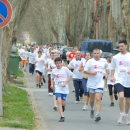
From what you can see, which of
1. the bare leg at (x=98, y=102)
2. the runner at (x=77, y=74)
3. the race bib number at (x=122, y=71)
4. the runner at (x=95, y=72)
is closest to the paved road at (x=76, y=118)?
the bare leg at (x=98, y=102)

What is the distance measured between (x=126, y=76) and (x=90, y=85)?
4.68 feet

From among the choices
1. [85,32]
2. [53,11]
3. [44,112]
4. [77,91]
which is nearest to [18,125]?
[44,112]

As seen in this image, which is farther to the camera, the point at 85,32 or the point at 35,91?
the point at 85,32

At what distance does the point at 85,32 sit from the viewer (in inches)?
2202

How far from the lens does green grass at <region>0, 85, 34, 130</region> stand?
1211 centimetres

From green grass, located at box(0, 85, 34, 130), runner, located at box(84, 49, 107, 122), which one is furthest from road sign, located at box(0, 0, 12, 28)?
runner, located at box(84, 49, 107, 122)

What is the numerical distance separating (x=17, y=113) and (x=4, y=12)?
2.65 m

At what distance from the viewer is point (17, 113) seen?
1439cm

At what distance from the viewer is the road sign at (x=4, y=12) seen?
13.1 meters

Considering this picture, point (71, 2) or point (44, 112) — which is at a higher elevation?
point (71, 2)

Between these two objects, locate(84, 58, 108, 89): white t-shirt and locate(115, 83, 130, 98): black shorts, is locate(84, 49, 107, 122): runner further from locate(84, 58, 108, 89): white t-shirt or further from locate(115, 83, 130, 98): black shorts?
locate(115, 83, 130, 98): black shorts

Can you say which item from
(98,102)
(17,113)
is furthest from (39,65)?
(98,102)

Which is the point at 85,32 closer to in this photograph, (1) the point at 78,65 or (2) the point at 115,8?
(2) the point at 115,8

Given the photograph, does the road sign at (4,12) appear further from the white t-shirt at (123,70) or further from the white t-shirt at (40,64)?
the white t-shirt at (40,64)
